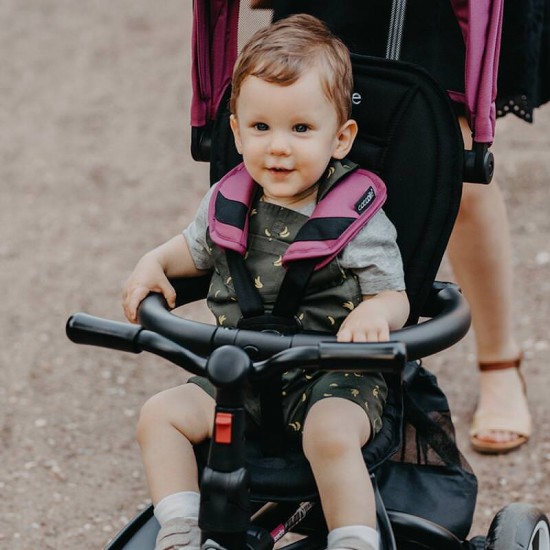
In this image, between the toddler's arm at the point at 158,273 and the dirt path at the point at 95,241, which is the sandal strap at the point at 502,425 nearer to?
the dirt path at the point at 95,241

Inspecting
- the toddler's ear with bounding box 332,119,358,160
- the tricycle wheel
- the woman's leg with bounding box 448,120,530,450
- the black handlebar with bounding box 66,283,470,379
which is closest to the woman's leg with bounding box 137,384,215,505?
the black handlebar with bounding box 66,283,470,379

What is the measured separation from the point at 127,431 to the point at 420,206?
5.11 ft

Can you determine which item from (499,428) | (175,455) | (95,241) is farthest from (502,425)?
(95,241)

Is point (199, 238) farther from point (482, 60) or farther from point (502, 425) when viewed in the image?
point (502, 425)

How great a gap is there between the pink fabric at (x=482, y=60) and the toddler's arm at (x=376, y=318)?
0.36 meters

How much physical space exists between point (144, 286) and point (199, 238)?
0.61 ft

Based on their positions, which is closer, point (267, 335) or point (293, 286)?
point (267, 335)

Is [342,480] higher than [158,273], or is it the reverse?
[158,273]

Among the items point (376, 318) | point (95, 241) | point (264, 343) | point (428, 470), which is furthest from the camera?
point (95, 241)

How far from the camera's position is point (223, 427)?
1752mm

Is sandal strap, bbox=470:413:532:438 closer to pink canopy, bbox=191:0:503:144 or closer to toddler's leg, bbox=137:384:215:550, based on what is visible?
pink canopy, bbox=191:0:503:144

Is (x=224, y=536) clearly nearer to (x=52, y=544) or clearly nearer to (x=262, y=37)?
(x=262, y=37)

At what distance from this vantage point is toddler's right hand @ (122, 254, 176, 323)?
2092 millimetres

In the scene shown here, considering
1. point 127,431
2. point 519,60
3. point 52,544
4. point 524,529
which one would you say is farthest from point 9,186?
point 524,529
